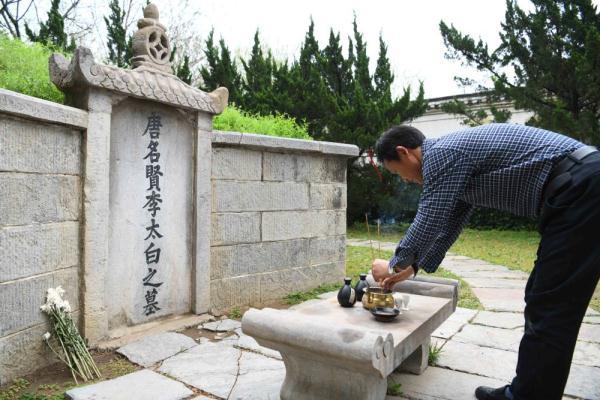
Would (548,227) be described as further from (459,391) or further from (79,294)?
(79,294)

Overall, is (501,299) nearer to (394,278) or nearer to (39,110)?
(394,278)

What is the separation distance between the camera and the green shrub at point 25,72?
3.96 metres

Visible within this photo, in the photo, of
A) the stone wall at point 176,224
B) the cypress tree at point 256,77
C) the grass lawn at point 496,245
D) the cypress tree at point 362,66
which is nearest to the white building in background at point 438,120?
the cypress tree at point 362,66

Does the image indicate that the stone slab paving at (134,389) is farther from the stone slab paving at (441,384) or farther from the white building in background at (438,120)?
the white building in background at (438,120)

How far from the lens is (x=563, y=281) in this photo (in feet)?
6.93

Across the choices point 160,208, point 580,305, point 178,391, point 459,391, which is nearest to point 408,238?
point 580,305

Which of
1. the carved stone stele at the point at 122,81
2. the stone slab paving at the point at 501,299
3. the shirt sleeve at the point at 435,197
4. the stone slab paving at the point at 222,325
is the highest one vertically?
the carved stone stele at the point at 122,81

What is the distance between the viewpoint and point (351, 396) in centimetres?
239

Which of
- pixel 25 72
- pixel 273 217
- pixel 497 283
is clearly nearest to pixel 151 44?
pixel 25 72

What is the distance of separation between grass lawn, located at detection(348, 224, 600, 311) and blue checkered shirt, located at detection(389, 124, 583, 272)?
3910mm

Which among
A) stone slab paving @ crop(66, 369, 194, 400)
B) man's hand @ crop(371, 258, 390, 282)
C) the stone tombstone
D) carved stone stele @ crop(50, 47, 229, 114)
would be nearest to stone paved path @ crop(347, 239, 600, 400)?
man's hand @ crop(371, 258, 390, 282)

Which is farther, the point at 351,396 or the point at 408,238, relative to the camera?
the point at 408,238

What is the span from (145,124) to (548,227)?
10.5 ft

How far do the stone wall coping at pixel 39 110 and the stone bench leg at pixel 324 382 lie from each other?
7.44 ft
